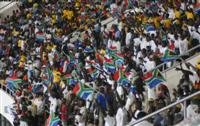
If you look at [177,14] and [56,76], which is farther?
[177,14]

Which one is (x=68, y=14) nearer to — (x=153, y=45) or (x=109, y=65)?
(x=153, y=45)

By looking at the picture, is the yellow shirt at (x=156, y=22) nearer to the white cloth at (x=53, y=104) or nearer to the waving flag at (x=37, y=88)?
the waving flag at (x=37, y=88)

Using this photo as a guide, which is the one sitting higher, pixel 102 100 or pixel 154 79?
pixel 154 79

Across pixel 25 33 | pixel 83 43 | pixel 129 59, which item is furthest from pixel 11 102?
pixel 25 33

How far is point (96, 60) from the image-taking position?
1978cm

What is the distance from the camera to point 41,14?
95.0 ft

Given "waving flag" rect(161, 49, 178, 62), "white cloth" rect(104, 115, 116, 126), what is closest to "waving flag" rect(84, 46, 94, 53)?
"waving flag" rect(161, 49, 178, 62)

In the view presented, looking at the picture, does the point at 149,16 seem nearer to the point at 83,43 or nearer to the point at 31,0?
the point at 83,43

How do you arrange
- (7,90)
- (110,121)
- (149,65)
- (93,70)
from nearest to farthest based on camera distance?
(110,121), (149,65), (93,70), (7,90)

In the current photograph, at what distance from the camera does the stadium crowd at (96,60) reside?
15102mm

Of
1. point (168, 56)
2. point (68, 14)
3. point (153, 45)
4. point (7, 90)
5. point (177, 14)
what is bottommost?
point (168, 56)

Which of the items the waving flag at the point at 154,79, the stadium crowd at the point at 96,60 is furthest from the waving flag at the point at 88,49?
the waving flag at the point at 154,79

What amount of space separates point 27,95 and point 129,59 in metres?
3.42

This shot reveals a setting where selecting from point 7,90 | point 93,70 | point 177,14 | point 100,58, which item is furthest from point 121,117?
point 7,90
